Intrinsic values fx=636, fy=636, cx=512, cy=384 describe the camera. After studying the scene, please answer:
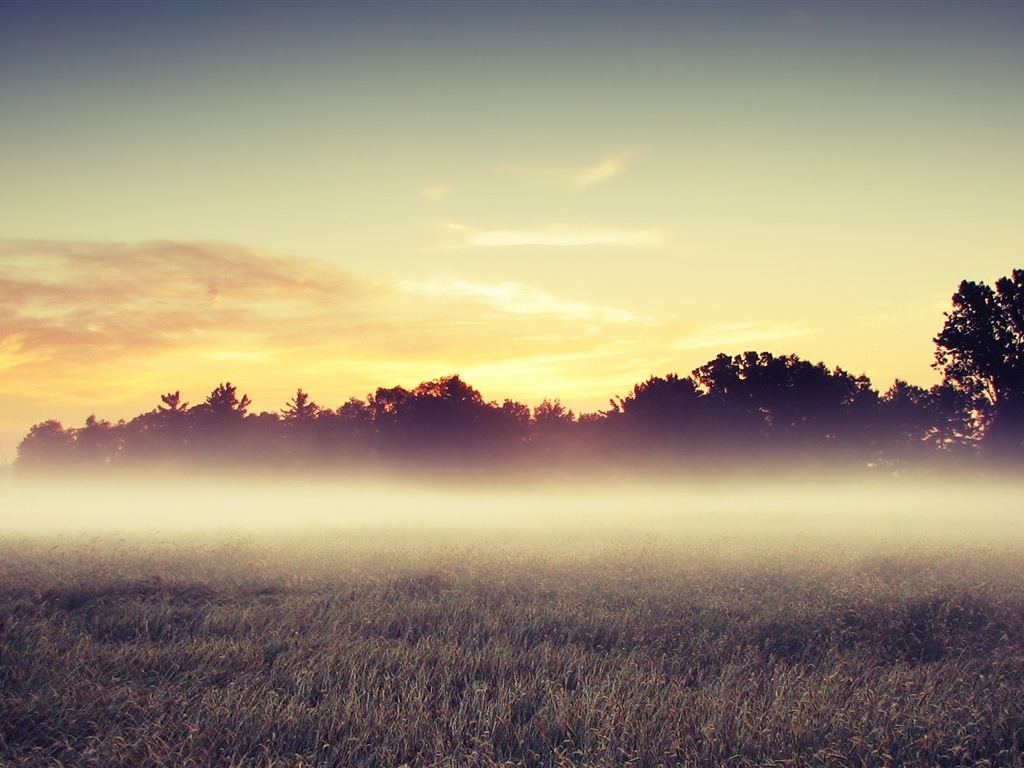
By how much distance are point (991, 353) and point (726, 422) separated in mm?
20195

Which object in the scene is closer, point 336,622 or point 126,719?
point 126,719

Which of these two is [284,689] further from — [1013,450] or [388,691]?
[1013,450]

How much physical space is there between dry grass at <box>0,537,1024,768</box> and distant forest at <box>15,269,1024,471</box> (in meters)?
46.7

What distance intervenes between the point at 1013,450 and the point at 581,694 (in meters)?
55.8

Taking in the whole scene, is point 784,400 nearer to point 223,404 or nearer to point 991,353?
point 991,353

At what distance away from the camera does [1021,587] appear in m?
10.8

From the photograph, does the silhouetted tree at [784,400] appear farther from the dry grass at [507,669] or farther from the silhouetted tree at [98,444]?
the silhouetted tree at [98,444]

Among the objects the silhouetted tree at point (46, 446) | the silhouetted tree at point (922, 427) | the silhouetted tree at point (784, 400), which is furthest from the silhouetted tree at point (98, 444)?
the silhouetted tree at point (922, 427)

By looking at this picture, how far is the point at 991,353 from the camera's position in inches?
1908

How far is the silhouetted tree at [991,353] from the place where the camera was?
155 feet

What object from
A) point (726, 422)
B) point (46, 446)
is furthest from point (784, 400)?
point (46, 446)

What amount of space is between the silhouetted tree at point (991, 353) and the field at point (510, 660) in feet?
140

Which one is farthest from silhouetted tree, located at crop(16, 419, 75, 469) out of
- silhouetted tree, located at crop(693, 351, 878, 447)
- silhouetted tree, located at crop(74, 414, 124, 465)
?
silhouetted tree, located at crop(693, 351, 878, 447)

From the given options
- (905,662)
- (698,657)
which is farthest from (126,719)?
Answer: (905,662)
